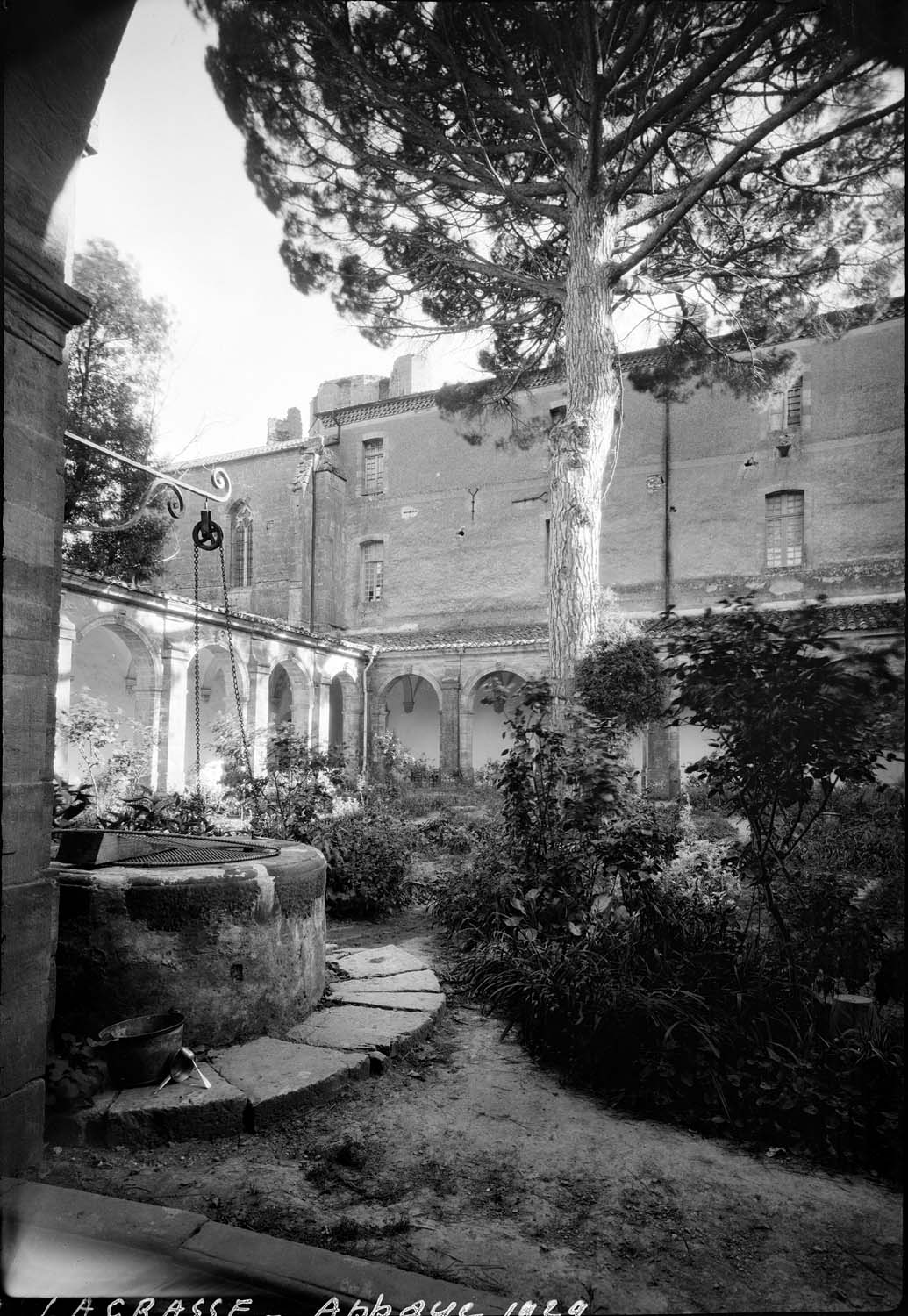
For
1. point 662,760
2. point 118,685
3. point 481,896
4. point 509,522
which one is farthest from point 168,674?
point 509,522

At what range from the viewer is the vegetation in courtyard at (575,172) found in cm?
291

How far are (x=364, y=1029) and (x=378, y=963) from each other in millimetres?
1190

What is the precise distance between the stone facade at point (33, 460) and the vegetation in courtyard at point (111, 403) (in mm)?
1745

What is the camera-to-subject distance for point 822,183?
17.2 ft

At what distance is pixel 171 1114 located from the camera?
10.1ft

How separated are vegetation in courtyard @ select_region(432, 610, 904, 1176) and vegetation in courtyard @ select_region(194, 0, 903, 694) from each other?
175 cm

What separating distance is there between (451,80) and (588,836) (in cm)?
418

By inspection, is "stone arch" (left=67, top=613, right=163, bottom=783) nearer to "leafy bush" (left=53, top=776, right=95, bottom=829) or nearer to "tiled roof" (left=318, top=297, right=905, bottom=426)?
"leafy bush" (left=53, top=776, right=95, bottom=829)

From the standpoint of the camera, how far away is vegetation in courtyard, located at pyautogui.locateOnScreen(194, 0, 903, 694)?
9.54 feet

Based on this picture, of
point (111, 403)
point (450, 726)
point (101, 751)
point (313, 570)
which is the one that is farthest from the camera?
point (313, 570)

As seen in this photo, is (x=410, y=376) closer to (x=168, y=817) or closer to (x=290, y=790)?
(x=290, y=790)

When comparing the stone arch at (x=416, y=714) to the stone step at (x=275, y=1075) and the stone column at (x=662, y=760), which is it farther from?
the stone step at (x=275, y=1075)

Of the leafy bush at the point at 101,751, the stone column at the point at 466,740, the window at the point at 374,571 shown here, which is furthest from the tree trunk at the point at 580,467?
the window at the point at 374,571

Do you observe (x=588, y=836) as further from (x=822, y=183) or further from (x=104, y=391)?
(x=104, y=391)
